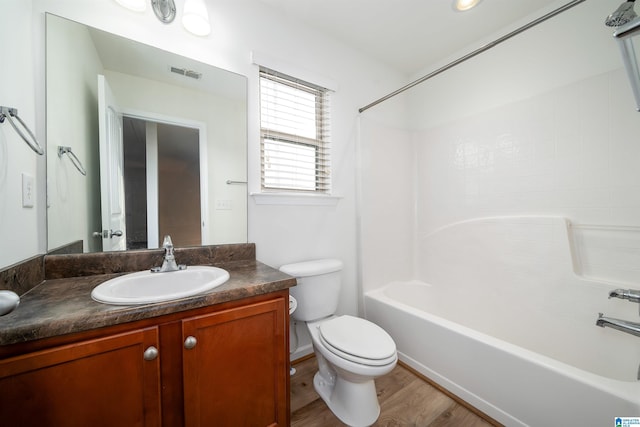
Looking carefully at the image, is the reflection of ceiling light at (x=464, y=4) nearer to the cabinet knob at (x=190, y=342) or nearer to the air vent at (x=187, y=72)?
the air vent at (x=187, y=72)

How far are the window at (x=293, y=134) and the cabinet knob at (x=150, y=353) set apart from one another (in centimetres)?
103

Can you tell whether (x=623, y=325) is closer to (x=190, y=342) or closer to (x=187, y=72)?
(x=190, y=342)

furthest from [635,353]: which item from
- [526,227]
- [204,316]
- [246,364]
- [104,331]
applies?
[104,331]

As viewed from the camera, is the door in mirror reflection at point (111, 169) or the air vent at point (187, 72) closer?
the door in mirror reflection at point (111, 169)

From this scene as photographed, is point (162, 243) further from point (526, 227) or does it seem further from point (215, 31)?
point (526, 227)

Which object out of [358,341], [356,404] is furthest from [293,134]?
[356,404]

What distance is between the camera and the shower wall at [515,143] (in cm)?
137

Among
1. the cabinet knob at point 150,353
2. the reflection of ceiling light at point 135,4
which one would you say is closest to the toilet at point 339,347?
the cabinet knob at point 150,353

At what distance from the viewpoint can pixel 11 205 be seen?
822mm

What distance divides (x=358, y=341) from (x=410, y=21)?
7.05 ft

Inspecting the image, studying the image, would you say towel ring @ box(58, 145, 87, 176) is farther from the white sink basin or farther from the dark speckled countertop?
the white sink basin

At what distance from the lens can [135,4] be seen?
3.75ft

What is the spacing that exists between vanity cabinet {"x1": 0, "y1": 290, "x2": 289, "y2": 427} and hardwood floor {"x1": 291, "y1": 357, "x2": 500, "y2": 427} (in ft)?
1.12

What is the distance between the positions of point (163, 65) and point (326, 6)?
109cm
